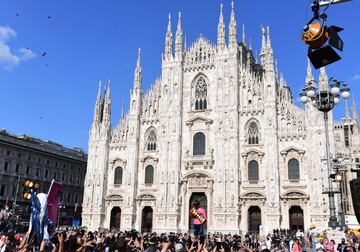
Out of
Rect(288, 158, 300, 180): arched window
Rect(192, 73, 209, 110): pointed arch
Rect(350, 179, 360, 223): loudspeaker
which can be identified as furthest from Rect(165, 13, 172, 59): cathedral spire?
Rect(350, 179, 360, 223): loudspeaker

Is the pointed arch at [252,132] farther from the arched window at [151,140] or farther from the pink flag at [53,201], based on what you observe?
the pink flag at [53,201]

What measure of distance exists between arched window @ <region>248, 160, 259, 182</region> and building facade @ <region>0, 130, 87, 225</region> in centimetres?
2625

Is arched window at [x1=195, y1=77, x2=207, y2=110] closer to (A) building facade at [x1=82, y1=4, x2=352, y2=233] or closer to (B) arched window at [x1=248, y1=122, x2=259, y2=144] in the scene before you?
(A) building facade at [x1=82, y1=4, x2=352, y2=233]

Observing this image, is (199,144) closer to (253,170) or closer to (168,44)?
(253,170)

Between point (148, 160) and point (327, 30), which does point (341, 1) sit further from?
point (148, 160)

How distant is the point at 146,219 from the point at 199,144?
10100 millimetres

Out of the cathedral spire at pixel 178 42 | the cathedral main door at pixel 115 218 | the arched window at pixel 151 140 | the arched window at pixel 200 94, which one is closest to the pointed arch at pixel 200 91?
the arched window at pixel 200 94

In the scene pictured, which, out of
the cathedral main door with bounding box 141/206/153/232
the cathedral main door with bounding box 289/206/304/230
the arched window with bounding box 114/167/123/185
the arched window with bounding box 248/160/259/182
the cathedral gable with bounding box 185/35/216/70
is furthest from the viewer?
the arched window with bounding box 114/167/123/185

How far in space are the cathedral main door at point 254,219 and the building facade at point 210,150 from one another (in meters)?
0.10

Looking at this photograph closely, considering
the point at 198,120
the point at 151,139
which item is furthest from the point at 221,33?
the point at 151,139

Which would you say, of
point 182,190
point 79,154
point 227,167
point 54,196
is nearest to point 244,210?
point 227,167

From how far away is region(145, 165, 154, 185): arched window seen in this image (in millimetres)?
42312

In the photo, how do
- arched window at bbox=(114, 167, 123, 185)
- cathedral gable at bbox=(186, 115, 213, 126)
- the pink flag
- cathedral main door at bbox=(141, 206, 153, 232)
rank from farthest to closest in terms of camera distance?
arched window at bbox=(114, 167, 123, 185), cathedral main door at bbox=(141, 206, 153, 232), cathedral gable at bbox=(186, 115, 213, 126), the pink flag

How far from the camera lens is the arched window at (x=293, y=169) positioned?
1419 inches
